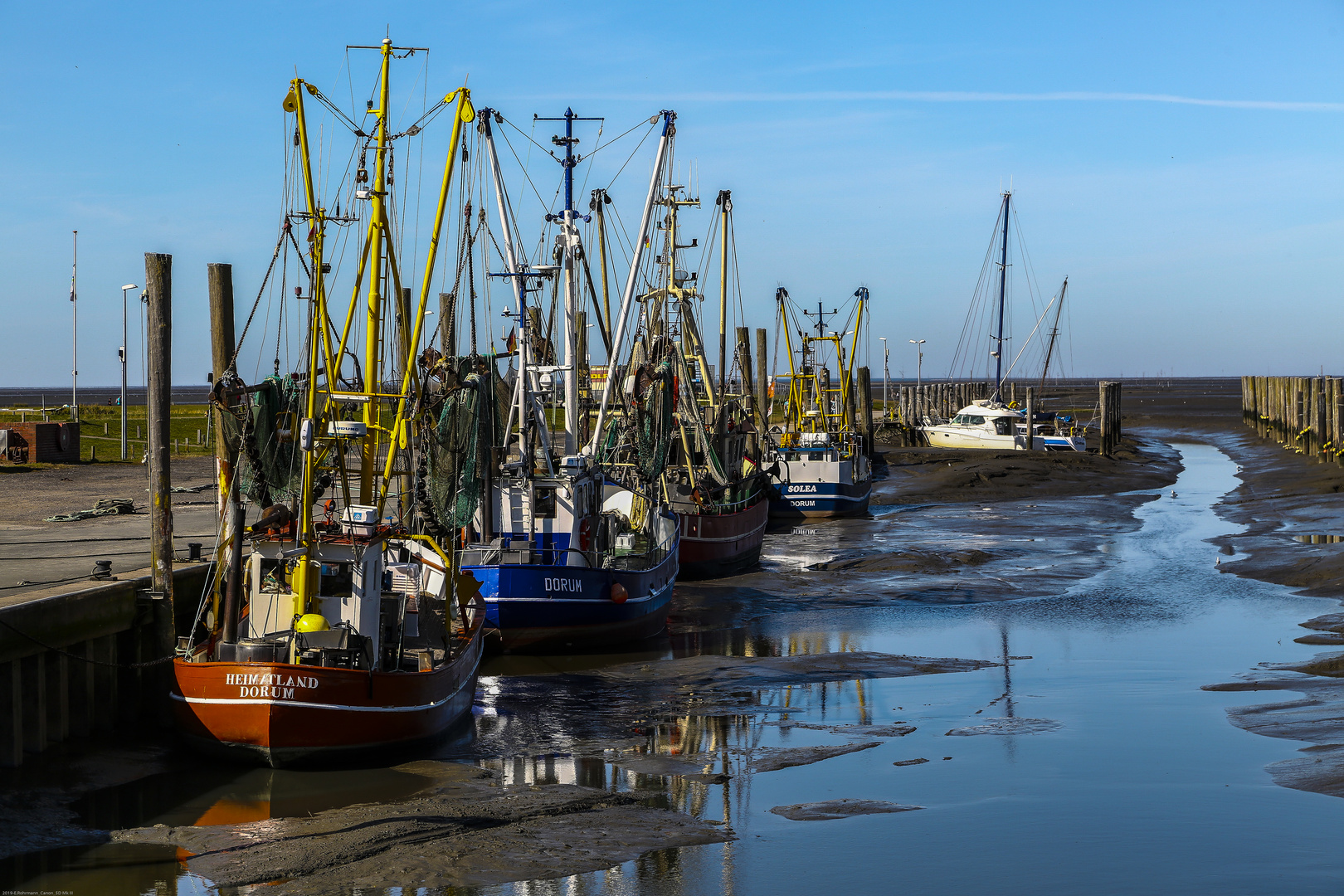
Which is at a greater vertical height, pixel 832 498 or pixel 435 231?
pixel 435 231

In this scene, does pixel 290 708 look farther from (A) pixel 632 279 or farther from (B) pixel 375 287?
(A) pixel 632 279

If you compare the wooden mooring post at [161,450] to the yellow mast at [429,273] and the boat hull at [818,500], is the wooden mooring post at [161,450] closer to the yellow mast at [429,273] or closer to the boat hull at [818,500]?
the yellow mast at [429,273]

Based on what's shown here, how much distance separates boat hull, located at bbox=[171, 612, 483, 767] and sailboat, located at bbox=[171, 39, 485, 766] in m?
0.02

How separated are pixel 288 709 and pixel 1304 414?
55019 millimetres

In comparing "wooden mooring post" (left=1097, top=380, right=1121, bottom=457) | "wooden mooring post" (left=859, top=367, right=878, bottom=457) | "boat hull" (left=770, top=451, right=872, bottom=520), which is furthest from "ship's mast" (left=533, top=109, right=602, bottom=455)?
"wooden mooring post" (left=1097, top=380, right=1121, bottom=457)

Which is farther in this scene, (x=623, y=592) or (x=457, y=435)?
(x=623, y=592)

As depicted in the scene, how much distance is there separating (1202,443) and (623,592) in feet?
229

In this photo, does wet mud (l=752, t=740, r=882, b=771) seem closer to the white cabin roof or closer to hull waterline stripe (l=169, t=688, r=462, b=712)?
hull waterline stripe (l=169, t=688, r=462, b=712)

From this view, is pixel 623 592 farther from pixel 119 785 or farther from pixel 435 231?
pixel 119 785

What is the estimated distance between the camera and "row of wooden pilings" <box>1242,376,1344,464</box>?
47531 millimetres

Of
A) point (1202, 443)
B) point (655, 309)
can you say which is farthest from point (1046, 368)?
point (655, 309)

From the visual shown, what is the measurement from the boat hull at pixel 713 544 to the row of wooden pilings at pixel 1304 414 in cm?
2757

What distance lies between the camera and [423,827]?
38.1 ft

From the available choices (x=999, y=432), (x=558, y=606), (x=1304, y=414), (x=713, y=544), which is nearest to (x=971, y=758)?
(x=558, y=606)
